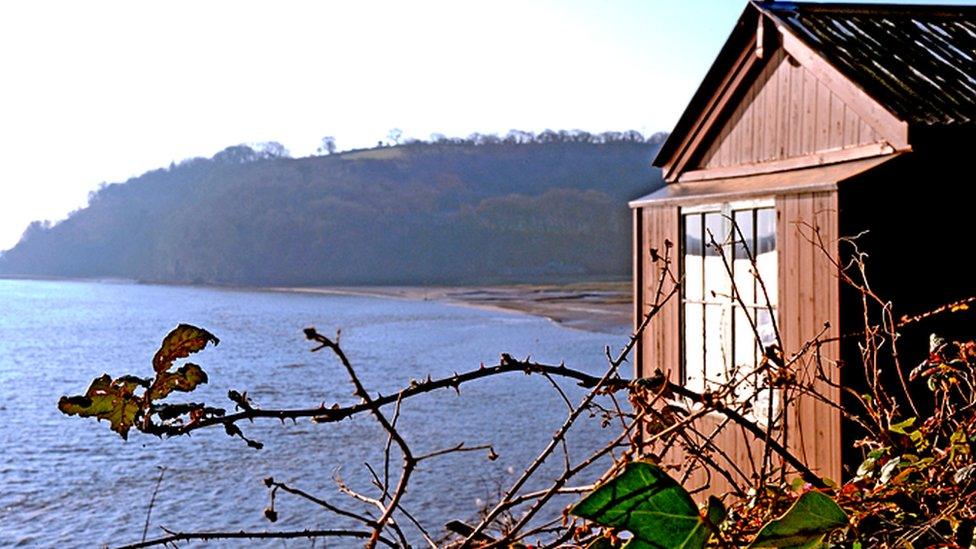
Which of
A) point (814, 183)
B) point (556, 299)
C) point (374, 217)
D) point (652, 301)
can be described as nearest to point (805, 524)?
point (814, 183)

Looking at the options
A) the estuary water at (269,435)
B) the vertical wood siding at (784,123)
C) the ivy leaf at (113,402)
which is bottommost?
the estuary water at (269,435)

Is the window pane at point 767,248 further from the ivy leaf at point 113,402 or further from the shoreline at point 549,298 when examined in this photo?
the shoreline at point 549,298

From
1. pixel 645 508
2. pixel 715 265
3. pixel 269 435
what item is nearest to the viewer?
pixel 645 508

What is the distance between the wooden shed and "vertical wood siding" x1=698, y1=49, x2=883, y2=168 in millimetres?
11

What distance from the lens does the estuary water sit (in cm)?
1456

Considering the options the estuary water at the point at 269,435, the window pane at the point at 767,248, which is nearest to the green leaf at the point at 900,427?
the estuary water at the point at 269,435

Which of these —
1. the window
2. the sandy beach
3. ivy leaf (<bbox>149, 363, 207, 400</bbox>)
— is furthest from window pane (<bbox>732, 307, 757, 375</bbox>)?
the sandy beach

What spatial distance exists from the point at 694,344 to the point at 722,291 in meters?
0.56

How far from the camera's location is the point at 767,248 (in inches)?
254

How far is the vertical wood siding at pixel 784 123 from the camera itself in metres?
6.23

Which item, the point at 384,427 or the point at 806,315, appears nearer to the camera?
the point at 384,427

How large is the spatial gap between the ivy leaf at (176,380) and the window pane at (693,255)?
20.5 ft

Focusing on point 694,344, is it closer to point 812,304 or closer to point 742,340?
point 742,340

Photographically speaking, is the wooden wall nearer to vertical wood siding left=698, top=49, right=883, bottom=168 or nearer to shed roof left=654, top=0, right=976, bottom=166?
vertical wood siding left=698, top=49, right=883, bottom=168
